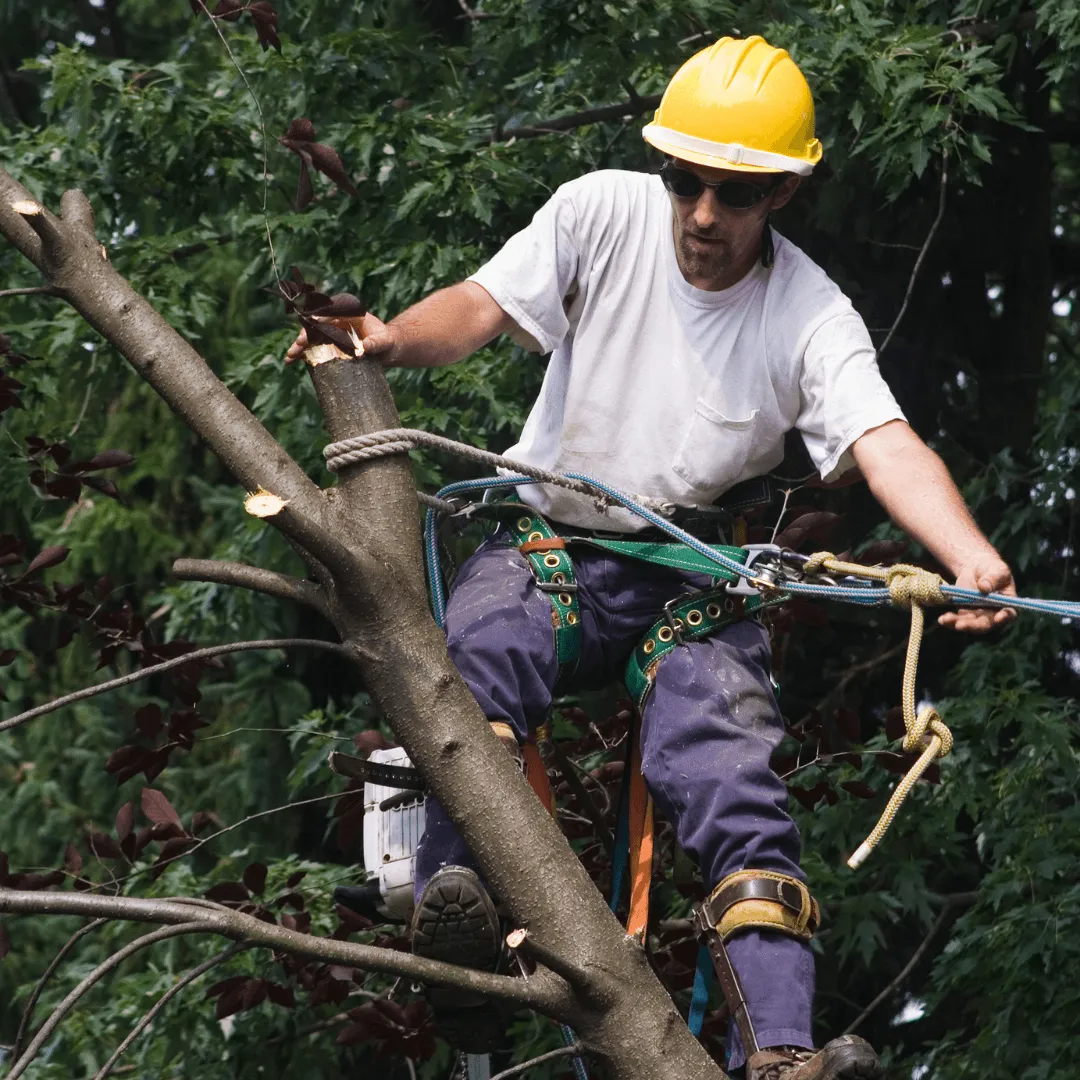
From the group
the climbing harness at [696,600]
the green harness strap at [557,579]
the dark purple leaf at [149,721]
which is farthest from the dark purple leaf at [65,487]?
the green harness strap at [557,579]

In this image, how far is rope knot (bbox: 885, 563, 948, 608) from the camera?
2.88 meters

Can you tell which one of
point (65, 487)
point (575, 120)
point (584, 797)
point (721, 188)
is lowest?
point (584, 797)

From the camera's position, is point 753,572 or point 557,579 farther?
point 557,579

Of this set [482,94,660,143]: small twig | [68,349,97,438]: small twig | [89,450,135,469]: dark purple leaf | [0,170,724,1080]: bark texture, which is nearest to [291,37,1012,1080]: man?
[0,170,724,1080]: bark texture

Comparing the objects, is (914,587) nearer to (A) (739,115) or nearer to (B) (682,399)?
(B) (682,399)

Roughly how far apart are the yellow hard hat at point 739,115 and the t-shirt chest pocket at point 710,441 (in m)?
0.41

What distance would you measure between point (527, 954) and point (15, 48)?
331 inches

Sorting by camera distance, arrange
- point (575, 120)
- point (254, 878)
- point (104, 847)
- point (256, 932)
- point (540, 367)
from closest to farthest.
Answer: point (256, 932) < point (104, 847) < point (254, 878) < point (540, 367) < point (575, 120)

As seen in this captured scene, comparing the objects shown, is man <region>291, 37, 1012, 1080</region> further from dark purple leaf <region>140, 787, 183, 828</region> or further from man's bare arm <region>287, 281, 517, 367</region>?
dark purple leaf <region>140, 787, 183, 828</region>

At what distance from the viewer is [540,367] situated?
18.4ft

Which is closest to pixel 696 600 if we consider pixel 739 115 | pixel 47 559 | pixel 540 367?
pixel 739 115

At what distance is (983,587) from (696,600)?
583mm

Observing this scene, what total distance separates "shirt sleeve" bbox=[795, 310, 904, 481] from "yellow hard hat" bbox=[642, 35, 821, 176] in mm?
287

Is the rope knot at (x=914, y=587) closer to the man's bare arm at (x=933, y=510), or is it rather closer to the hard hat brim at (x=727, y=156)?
the man's bare arm at (x=933, y=510)
